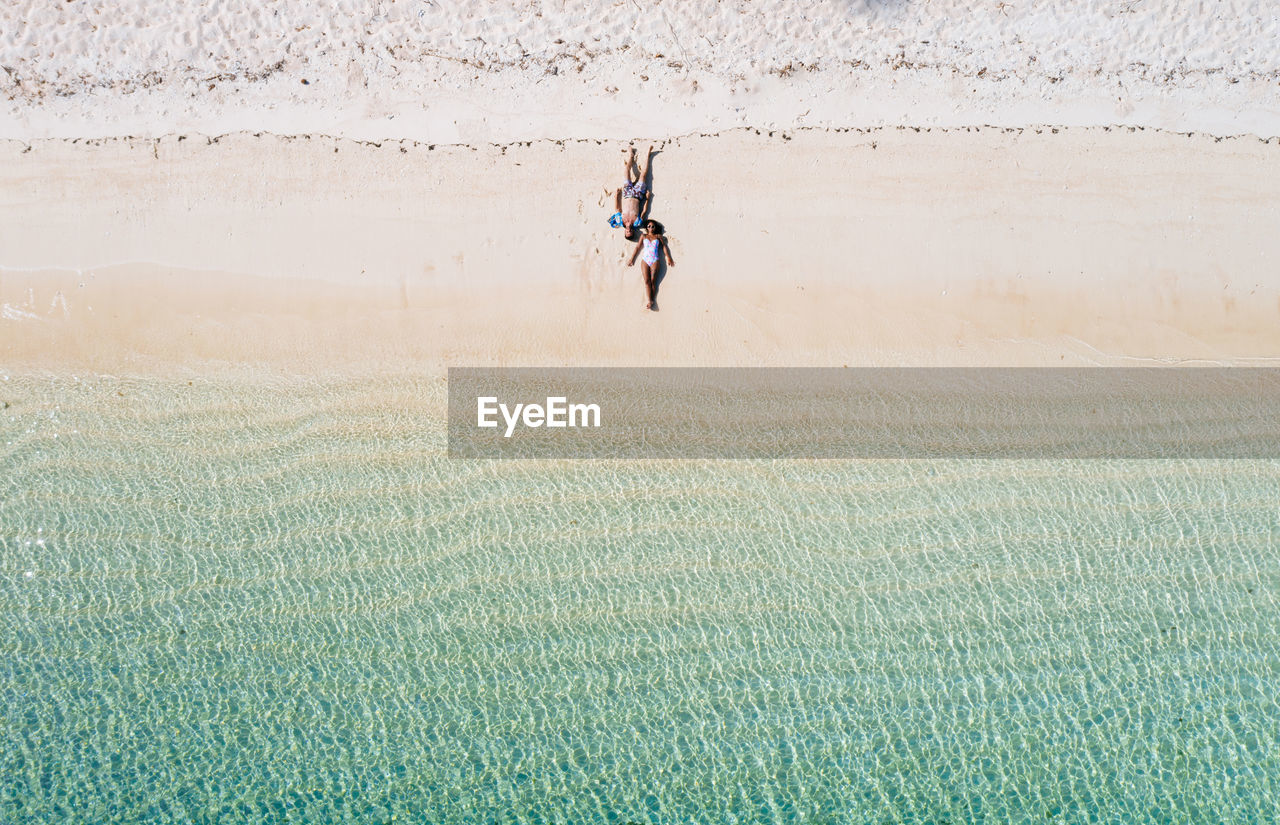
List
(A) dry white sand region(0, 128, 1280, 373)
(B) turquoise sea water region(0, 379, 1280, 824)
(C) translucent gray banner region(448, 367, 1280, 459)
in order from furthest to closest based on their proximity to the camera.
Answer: (A) dry white sand region(0, 128, 1280, 373) < (C) translucent gray banner region(448, 367, 1280, 459) < (B) turquoise sea water region(0, 379, 1280, 824)

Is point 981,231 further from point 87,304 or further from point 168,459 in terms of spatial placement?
point 87,304

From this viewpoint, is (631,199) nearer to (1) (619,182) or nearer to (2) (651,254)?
(1) (619,182)

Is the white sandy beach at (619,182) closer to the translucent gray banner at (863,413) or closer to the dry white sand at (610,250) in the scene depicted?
the dry white sand at (610,250)

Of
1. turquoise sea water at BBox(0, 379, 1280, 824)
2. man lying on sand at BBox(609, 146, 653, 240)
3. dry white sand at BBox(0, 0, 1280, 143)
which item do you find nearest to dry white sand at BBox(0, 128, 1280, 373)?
man lying on sand at BBox(609, 146, 653, 240)

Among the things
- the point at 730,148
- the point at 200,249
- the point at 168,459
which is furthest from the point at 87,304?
the point at 730,148

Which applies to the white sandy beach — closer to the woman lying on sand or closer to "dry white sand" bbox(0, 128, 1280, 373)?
"dry white sand" bbox(0, 128, 1280, 373)
